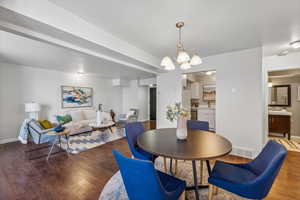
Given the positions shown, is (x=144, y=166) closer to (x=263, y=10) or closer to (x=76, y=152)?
(x=263, y=10)

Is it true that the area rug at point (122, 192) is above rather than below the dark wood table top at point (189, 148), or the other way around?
below

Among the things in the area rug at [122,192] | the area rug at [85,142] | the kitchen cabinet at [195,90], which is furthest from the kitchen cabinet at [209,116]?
the area rug at [85,142]

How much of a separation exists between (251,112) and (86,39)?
12.1 feet

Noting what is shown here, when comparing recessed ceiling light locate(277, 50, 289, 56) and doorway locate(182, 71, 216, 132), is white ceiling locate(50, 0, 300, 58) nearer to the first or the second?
recessed ceiling light locate(277, 50, 289, 56)

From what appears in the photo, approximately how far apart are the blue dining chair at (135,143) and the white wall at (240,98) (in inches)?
91.3

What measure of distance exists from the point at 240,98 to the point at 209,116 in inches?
85.9

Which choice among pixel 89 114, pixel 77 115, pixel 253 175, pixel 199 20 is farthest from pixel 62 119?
pixel 253 175

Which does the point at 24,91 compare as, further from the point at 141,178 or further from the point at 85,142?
the point at 141,178

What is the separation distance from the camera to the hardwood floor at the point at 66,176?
175cm

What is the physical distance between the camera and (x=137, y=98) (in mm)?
7320

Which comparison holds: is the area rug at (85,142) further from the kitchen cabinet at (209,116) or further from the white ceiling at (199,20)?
the kitchen cabinet at (209,116)

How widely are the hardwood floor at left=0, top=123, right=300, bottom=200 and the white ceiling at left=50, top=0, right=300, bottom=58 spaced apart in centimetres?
248

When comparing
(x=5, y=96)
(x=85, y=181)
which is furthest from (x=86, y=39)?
(x=5, y=96)

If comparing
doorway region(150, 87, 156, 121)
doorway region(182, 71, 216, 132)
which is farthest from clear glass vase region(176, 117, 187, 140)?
doorway region(150, 87, 156, 121)
